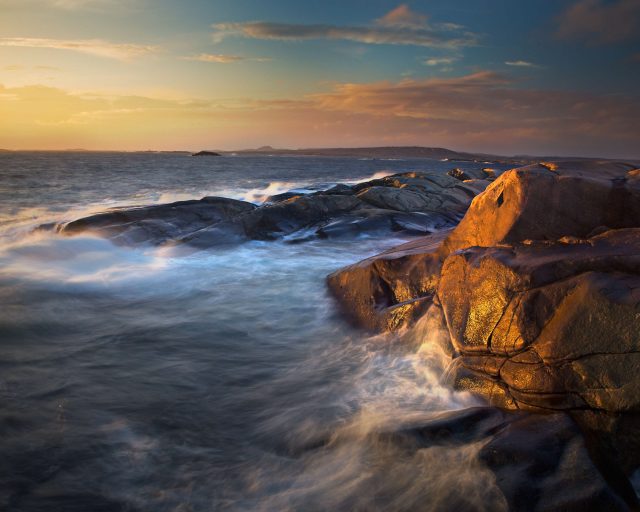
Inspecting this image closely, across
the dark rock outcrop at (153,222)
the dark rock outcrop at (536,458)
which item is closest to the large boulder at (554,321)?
the dark rock outcrop at (536,458)

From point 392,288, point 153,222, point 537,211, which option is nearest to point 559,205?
point 537,211

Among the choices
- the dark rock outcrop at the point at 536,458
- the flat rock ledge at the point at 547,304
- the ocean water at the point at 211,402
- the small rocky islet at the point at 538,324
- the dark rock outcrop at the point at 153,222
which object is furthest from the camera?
the dark rock outcrop at the point at 153,222

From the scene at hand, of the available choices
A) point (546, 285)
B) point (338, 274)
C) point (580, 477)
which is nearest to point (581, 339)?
point (546, 285)

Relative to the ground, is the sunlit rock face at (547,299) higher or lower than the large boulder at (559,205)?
lower

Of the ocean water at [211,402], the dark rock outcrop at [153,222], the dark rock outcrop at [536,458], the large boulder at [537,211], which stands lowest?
the ocean water at [211,402]

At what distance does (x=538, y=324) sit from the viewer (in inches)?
179

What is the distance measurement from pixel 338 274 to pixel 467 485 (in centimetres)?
602

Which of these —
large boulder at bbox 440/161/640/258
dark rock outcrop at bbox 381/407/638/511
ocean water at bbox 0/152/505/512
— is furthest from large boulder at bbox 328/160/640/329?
dark rock outcrop at bbox 381/407/638/511

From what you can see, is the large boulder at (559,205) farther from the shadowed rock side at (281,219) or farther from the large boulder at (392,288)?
the shadowed rock side at (281,219)

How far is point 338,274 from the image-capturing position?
9539 millimetres

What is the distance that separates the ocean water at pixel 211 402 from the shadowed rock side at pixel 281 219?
3665mm

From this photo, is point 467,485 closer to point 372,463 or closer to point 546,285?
point 372,463

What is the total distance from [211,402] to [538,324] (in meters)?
3.92

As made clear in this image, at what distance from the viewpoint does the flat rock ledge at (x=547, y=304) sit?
3896 mm
